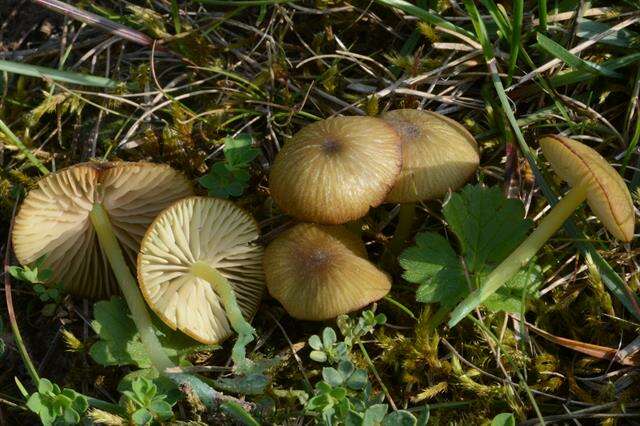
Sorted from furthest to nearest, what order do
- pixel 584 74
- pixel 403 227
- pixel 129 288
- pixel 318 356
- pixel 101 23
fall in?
pixel 101 23 → pixel 584 74 → pixel 403 227 → pixel 129 288 → pixel 318 356

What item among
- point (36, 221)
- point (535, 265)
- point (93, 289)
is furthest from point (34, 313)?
point (535, 265)

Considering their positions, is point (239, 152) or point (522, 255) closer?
point (522, 255)

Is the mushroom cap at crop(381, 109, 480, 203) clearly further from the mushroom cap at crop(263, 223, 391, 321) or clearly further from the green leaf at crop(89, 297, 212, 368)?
the green leaf at crop(89, 297, 212, 368)

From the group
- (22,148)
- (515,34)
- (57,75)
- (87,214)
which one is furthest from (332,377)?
(57,75)

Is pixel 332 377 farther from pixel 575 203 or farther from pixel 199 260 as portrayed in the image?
pixel 575 203

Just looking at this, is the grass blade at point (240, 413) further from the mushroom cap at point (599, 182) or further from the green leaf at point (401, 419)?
the mushroom cap at point (599, 182)

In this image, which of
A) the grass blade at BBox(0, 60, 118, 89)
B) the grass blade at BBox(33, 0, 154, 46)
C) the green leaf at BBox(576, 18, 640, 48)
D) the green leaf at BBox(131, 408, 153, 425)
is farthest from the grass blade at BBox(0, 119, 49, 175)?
the green leaf at BBox(576, 18, 640, 48)

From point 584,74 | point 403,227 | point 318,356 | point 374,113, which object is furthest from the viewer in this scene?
point 374,113
